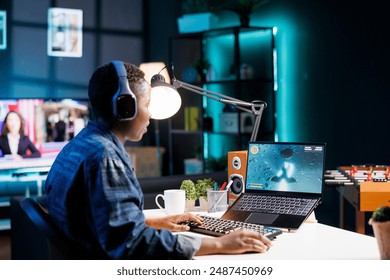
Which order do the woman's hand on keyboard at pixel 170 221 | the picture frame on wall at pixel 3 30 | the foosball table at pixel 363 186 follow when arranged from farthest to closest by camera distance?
the picture frame on wall at pixel 3 30 → the foosball table at pixel 363 186 → the woman's hand on keyboard at pixel 170 221

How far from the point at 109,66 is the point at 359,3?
3.40 metres

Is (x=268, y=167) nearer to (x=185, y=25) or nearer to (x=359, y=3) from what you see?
(x=359, y=3)

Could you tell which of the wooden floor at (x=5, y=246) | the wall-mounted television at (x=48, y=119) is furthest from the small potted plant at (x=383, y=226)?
the wall-mounted television at (x=48, y=119)

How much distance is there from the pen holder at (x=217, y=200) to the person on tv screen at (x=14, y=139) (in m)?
3.52

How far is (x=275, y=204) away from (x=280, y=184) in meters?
0.10

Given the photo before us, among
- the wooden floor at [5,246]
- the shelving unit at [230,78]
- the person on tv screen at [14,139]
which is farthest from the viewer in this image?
the person on tv screen at [14,139]

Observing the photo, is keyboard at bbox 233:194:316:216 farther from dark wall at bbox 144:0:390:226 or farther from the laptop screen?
dark wall at bbox 144:0:390:226

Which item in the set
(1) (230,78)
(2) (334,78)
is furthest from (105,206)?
(1) (230,78)

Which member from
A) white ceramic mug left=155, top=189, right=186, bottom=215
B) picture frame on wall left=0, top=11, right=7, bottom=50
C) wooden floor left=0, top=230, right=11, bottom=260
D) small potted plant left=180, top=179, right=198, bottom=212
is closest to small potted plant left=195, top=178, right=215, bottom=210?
small potted plant left=180, top=179, right=198, bottom=212

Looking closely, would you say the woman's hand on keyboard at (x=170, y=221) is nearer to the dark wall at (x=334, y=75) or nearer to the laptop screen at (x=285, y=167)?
the laptop screen at (x=285, y=167)

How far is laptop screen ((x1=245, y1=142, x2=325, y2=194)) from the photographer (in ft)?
7.07

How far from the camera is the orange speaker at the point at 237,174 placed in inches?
95.2

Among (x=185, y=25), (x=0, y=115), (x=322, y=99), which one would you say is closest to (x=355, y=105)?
(x=322, y=99)

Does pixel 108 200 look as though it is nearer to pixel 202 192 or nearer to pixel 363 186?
pixel 202 192
